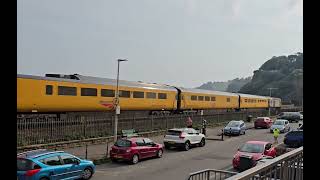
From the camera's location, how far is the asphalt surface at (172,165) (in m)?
17.9

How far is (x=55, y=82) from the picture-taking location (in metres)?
25.9

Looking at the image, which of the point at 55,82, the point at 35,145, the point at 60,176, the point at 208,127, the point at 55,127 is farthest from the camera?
the point at 208,127

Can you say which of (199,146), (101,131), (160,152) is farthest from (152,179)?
(199,146)

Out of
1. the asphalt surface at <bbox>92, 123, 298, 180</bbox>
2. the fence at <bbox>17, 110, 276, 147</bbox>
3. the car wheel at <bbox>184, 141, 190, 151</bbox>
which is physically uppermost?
the fence at <bbox>17, 110, 276, 147</bbox>

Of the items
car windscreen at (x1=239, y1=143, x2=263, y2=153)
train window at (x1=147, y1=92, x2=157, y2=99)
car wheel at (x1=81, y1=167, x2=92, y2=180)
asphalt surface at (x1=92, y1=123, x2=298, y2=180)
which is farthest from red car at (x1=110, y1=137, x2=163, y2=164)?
train window at (x1=147, y1=92, x2=157, y2=99)

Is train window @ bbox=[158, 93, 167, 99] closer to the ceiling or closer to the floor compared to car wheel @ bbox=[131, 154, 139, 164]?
closer to the ceiling

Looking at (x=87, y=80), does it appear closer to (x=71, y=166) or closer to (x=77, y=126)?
(x=77, y=126)

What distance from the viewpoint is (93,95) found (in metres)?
29.8

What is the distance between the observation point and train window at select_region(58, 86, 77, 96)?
2641 centimetres

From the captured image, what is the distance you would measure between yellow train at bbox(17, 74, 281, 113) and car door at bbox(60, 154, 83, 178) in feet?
9.31

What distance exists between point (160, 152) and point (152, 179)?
681 cm

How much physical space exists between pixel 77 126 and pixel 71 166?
9.11 m

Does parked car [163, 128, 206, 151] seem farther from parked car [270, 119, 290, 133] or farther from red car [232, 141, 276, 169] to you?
parked car [270, 119, 290, 133]
